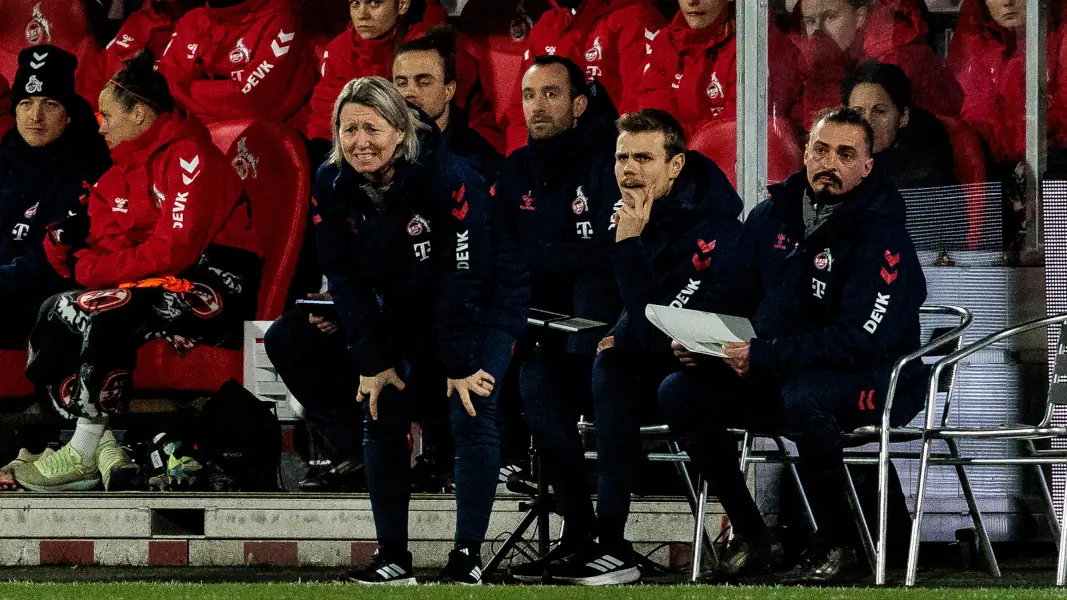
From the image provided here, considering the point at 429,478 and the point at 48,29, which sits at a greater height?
the point at 48,29

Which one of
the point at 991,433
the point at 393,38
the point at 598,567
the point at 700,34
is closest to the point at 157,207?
the point at 393,38

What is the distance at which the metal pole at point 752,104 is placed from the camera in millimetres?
5879

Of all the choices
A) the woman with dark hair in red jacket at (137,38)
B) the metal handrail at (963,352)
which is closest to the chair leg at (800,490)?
the metal handrail at (963,352)

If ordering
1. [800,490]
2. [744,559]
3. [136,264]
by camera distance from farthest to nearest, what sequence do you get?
1. [136,264]
2. [800,490]
3. [744,559]

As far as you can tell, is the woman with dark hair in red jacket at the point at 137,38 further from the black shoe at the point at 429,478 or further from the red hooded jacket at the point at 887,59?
the red hooded jacket at the point at 887,59

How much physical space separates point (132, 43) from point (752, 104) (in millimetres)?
3010

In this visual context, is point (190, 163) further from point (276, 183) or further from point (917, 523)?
point (917, 523)

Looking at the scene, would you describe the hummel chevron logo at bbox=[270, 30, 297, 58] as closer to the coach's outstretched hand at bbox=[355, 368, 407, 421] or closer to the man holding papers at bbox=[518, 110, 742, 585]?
the man holding papers at bbox=[518, 110, 742, 585]

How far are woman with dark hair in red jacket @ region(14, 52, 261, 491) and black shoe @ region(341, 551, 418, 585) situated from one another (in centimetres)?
177

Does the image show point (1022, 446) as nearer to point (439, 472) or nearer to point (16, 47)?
point (439, 472)

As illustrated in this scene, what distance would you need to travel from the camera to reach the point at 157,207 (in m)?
6.89

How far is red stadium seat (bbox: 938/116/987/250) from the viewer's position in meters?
5.84

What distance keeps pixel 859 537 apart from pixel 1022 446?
77cm

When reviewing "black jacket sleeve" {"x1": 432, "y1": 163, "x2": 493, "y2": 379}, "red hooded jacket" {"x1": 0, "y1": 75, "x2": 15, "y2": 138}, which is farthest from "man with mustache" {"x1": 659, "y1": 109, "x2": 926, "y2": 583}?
"red hooded jacket" {"x1": 0, "y1": 75, "x2": 15, "y2": 138}
